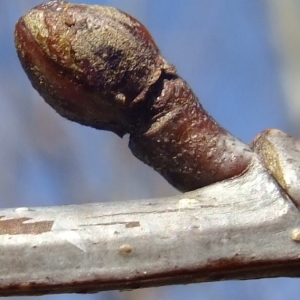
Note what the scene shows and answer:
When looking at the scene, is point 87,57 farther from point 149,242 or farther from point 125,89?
point 149,242

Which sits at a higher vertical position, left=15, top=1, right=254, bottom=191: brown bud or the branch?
left=15, top=1, right=254, bottom=191: brown bud

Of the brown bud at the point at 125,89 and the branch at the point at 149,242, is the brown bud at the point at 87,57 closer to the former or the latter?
the brown bud at the point at 125,89

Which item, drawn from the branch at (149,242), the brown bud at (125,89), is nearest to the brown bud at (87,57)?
the brown bud at (125,89)

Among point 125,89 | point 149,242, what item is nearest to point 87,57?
point 125,89

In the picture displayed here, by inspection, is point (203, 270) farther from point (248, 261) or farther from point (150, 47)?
point (150, 47)

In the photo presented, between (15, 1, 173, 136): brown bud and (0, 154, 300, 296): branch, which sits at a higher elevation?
(15, 1, 173, 136): brown bud

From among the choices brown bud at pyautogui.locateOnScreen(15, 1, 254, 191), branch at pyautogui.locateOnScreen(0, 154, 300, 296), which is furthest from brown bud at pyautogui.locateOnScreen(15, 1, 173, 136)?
branch at pyautogui.locateOnScreen(0, 154, 300, 296)

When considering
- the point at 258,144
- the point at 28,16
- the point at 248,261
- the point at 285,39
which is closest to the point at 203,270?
the point at 248,261

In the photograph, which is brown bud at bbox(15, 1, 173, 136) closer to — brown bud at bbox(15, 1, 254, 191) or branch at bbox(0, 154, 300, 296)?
brown bud at bbox(15, 1, 254, 191)
